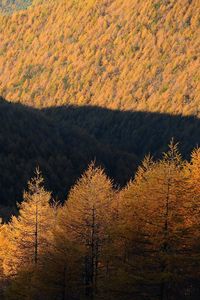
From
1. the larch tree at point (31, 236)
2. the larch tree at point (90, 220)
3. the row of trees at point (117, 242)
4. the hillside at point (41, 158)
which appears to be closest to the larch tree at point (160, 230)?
the row of trees at point (117, 242)

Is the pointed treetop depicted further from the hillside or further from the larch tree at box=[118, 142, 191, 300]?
the hillside

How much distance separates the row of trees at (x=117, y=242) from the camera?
33.6 meters

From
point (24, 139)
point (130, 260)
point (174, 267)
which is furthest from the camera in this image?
point (24, 139)

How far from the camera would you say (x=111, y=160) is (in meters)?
196

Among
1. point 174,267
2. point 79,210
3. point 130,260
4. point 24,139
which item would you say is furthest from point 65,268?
point 24,139

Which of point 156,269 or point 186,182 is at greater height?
point 186,182

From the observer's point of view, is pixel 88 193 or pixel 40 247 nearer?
pixel 88 193

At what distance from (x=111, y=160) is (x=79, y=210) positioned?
15518 cm

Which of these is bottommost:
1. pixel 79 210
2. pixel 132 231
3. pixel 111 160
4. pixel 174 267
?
pixel 174 267

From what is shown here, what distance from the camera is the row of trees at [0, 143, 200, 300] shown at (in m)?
33.6

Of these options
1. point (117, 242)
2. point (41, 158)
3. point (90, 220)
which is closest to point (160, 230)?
point (117, 242)

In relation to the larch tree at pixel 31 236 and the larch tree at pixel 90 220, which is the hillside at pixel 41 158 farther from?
the larch tree at pixel 90 220

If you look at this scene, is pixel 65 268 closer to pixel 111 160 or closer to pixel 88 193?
pixel 88 193

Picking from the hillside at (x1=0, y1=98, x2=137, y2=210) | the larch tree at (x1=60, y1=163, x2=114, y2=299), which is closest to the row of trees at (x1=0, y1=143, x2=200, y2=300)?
the larch tree at (x1=60, y1=163, x2=114, y2=299)
